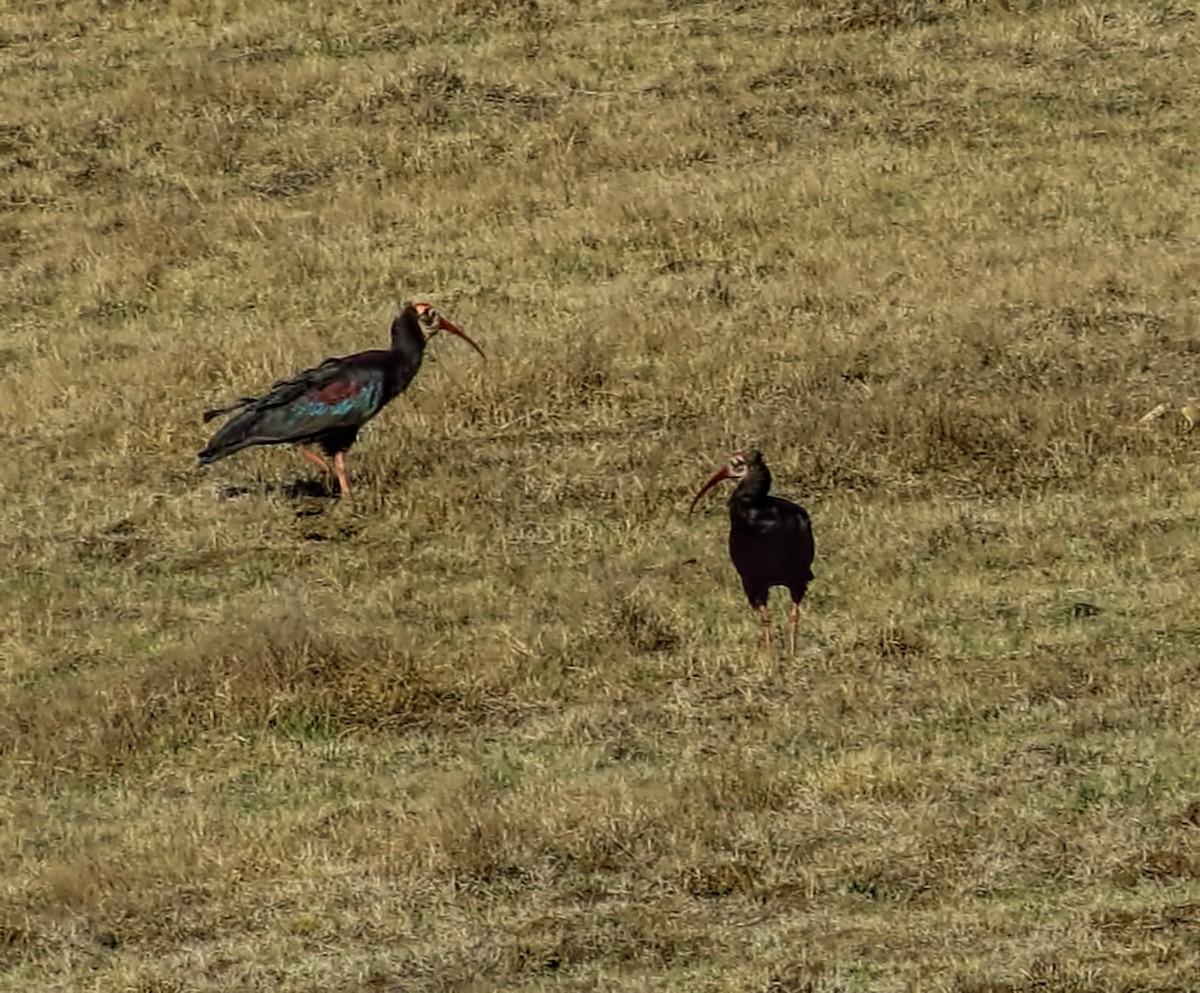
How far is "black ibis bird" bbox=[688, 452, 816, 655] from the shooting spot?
14.6 meters

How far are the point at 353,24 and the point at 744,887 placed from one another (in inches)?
801

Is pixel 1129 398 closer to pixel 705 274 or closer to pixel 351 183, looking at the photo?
pixel 705 274

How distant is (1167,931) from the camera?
32.9ft

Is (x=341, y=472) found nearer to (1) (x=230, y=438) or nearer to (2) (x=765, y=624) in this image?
(1) (x=230, y=438)

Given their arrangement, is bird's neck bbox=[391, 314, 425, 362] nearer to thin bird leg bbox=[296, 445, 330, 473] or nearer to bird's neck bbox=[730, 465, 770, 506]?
thin bird leg bbox=[296, 445, 330, 473]

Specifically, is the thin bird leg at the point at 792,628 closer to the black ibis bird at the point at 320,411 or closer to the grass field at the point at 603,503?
the grass field at the point at 603,503

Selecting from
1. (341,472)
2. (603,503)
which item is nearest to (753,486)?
(603,503)

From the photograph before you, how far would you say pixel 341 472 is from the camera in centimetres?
1820

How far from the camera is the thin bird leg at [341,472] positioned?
18.1 m

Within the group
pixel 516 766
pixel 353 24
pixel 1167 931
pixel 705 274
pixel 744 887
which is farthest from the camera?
pixel 353 24

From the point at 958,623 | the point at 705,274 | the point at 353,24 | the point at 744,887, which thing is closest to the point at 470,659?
the point at 958,623

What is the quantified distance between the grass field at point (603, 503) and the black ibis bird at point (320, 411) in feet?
1.30

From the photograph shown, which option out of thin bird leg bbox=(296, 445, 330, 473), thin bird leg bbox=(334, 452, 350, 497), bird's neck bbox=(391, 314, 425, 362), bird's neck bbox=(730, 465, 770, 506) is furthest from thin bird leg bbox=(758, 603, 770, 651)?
bird's neck bbox=(391, 314, 425, 362)

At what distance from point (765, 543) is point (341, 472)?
442 centimetres
